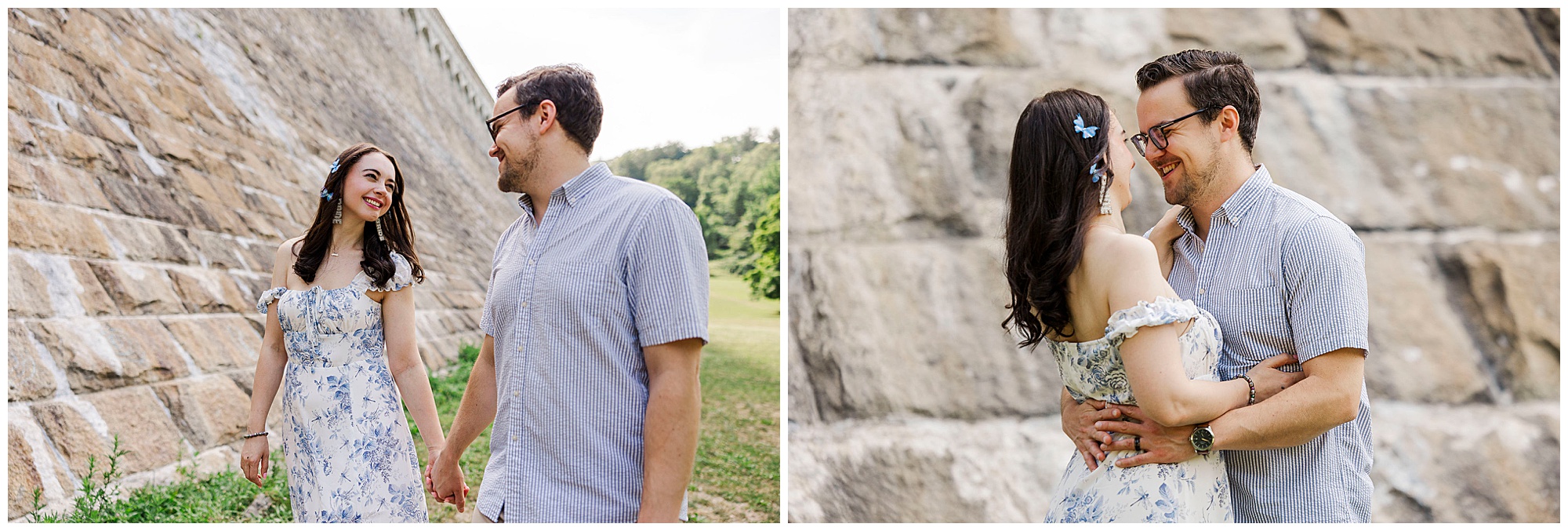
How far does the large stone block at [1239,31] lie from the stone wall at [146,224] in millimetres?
3886

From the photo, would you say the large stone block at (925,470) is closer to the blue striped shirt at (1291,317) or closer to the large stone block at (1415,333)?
the blue striped shirt at (1291,317)

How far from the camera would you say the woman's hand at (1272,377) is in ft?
5.18

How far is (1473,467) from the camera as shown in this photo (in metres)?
2.07

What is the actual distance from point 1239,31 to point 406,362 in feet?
8.18

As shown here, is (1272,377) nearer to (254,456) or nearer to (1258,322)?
(1258,322)

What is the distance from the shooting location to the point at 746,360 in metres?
12.4

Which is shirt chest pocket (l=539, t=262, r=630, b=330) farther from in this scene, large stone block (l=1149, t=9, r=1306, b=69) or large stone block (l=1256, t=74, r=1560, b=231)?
large stone block (l=1256, t=74, r=1560, b=231)

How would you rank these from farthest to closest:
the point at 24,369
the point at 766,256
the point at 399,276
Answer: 1. the point at 766,256
2. the point at 24,369
3. the point at 399,276

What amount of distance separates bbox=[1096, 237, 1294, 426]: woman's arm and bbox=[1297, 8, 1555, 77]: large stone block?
109 centimetres

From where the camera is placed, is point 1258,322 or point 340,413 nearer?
point 1258,322

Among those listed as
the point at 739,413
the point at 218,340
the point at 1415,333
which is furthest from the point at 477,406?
the point at 739,413

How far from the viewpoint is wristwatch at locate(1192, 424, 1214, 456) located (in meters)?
1.56

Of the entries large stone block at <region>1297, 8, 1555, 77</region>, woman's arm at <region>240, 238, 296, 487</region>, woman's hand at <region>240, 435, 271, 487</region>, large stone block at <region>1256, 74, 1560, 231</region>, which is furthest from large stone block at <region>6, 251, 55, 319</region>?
large stone block at <region>1297, 8, 1555, 77</region>

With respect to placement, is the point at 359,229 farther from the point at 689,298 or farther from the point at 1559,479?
the point at 1559,479
